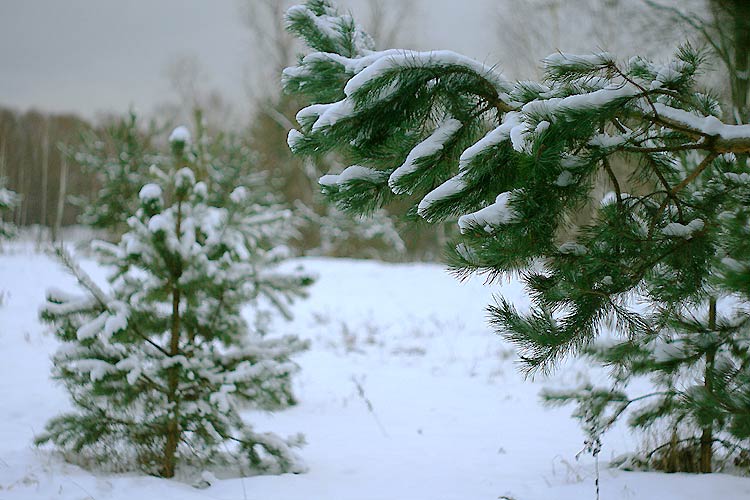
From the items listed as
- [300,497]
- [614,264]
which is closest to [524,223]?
[614,264]

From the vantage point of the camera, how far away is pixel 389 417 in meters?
6.18

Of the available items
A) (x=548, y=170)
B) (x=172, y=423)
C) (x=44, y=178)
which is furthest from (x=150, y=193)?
(x=44, y=178)

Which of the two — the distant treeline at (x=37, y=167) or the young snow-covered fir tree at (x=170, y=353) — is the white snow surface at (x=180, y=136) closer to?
the young snow-covered fir tree at (x=170, y=353)

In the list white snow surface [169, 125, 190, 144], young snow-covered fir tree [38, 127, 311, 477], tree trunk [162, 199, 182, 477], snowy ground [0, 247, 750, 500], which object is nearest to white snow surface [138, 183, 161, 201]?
young snow-covered fir tree [38, 127, 311, 477]

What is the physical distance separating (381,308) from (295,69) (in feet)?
29.2

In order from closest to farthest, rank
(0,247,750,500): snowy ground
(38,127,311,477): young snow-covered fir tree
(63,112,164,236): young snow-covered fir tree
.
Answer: (0,247,750,500): snowy ground < (38,127,311,477): young snow-covered fir tree < (63,112,164,236): young snow-covered fir tree

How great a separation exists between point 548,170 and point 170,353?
119 inches

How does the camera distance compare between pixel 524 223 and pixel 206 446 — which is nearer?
pixel 524 223

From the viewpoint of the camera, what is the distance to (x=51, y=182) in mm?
21359

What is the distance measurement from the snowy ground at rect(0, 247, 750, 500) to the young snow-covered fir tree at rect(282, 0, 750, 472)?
1.56 m

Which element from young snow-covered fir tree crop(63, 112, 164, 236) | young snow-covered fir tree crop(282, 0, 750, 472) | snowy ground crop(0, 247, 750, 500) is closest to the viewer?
young snow-covered fir tree crop(282, 0, 750, 472)

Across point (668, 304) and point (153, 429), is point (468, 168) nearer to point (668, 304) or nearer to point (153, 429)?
point (668, 304)

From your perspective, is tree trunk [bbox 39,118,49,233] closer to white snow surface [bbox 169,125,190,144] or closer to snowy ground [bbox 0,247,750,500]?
snowy ground [bbox 0,247,750,500]

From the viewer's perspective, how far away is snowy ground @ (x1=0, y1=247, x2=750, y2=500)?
3.55 metres
